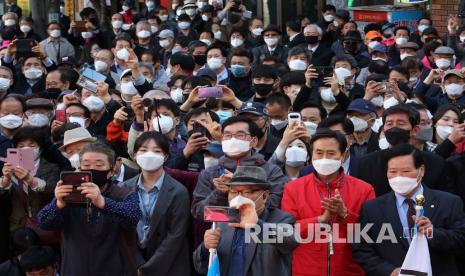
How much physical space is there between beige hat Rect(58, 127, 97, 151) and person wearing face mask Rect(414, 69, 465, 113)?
14.3ft

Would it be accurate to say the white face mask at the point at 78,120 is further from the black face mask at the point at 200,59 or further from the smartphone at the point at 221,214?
the black face mask at the point at 200,59

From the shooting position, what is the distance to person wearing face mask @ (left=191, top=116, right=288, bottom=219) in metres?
6.87

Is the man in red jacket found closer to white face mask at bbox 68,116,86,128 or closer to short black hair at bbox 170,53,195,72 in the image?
white face mask at bbox 68,116,86,128

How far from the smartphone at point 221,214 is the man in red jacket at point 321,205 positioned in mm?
823

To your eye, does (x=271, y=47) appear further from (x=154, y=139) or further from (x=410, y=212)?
(x=410, y=212)

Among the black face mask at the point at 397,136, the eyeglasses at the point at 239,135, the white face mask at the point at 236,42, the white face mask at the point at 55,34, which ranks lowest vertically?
the black face mask at the point at 397,136

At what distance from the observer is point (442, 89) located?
11.3m

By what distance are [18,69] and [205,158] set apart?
6085 millimetres

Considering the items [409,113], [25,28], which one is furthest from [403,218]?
[25,28]

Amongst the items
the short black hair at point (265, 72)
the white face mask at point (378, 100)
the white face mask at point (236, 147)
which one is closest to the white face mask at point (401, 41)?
the short black hair at point (265, 72)

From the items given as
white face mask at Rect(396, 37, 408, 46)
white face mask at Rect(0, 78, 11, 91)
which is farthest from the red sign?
white face mask at Rect(0, 78, 11, 91)

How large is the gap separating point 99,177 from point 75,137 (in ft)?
3.84

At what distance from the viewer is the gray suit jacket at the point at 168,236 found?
7164 millimetres

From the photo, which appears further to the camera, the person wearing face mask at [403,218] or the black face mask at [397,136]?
the black face mask at [397,136]
